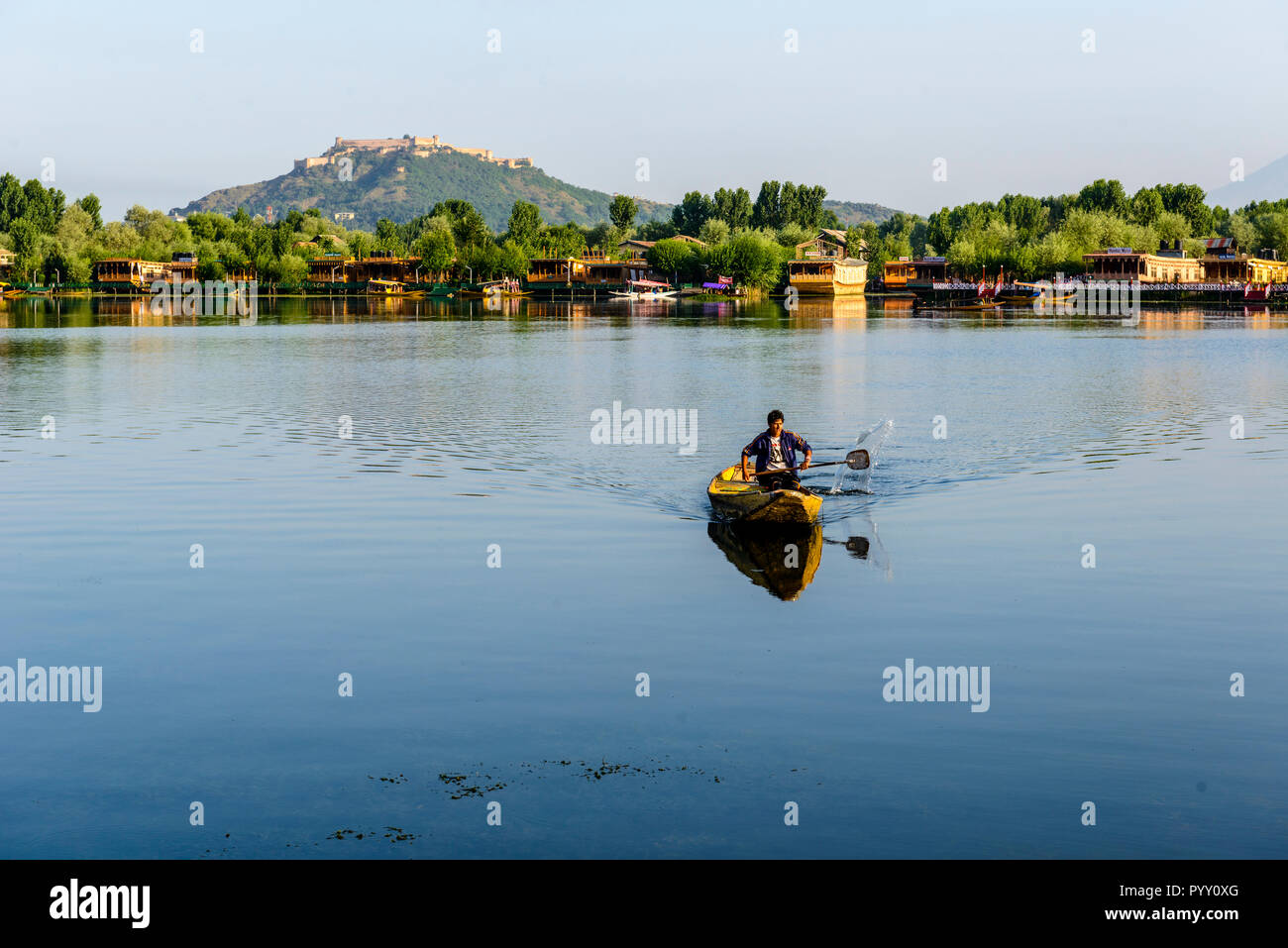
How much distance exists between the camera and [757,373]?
71.5 meters

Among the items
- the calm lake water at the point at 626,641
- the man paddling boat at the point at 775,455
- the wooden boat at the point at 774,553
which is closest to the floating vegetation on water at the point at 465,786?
the calm lake water at the point at 626,641

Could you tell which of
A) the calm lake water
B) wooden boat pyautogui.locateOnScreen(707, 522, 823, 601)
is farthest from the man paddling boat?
the calm lake water

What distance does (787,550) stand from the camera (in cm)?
2616

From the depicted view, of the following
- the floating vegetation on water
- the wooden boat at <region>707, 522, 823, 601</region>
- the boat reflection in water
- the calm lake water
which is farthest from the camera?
the boat reflection in water

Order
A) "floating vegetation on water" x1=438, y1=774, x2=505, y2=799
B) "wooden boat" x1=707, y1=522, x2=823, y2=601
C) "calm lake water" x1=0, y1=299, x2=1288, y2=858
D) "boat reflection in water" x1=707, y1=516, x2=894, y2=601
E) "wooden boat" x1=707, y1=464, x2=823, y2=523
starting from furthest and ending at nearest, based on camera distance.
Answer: "wooden boat" x1=707, y1=464, x2=823, y2=523, "boat reflection in water" x1=707, y1=516, x2=894, y2=601, "wooden boat" x1=707, y1=522, x2=823, y2=601, "floating vegetation on water" x1=438, y1=774, x2=505, y2=799, "calm lake water" x1=0, y1=299, x2=1288, y2=858

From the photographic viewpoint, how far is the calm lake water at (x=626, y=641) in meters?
12.8

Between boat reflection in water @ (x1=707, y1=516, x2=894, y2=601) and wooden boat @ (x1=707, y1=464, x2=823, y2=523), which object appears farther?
wooden boat @ (x1=707, y1=464, x2=823, y2=523)

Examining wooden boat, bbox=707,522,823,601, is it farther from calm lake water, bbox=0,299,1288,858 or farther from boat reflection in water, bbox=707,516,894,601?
calm lake water, bbox=0,299,1288,858

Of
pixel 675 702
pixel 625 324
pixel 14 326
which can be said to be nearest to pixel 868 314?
pixel 625 324

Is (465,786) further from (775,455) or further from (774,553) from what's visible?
(775,455)

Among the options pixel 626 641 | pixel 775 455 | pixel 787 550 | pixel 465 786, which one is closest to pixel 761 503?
pixel 787 550

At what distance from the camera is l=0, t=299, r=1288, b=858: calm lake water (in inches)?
505

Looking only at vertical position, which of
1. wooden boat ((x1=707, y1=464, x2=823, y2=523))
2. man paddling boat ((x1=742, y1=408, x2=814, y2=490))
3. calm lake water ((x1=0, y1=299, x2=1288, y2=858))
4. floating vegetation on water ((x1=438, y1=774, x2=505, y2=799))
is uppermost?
man paddling boat ((x1=742, y1=408, x2=814, y2=490))

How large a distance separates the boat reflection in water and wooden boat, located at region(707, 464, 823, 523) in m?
0.40
